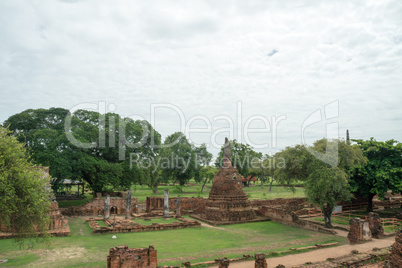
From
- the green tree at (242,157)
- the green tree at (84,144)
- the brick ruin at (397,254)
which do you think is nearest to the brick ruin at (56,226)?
the green tree at (84,144)

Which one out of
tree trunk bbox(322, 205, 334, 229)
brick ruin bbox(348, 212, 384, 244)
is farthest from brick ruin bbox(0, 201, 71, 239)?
tree trunk bbox(322, 205, 334, 229)

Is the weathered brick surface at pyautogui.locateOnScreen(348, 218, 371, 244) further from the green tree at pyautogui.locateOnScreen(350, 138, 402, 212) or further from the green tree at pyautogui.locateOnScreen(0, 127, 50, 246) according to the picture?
the green tree at pyautogui.locateOnScreen(0, 127, 50, 246)

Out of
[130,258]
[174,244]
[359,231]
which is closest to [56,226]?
[174,244]

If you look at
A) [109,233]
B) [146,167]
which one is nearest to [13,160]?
[109,233]

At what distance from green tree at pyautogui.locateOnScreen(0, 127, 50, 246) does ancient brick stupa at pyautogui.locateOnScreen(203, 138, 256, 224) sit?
14.9 meters

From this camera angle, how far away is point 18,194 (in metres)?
11.1

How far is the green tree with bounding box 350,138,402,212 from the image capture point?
70.6ft

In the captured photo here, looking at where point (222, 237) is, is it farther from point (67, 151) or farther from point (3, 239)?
point (67, 151)

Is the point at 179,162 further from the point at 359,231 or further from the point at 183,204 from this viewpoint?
the point at 359,231

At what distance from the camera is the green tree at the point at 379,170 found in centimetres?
2151

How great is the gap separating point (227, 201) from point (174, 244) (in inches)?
374

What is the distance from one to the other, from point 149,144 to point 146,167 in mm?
3551

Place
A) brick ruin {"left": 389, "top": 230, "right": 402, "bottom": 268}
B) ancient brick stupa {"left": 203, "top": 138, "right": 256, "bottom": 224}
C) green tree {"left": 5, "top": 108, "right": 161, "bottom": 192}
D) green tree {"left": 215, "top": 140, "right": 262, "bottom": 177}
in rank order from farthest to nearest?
1. green tree {"left": 215, "top": 140, "right": 262, "bottom": 177}
2. green tree {"left": 5, "top": 108, "right": 161, "bottom": 192}
3. ancient brick stupa {"left": 203, "top": 138, "right": 256, "bottom": 224}
4. brick ruin {"left": 389, "top": 230, "right": 402, "bottom": 268}

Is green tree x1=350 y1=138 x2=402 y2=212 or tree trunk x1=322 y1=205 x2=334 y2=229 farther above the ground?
green tree x1=350 y1=138 x2=402 y2=212
